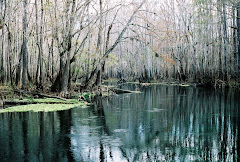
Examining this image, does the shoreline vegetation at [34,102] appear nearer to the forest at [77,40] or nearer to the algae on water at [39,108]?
the algae on water at [39,108]

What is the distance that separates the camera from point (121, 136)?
659cm

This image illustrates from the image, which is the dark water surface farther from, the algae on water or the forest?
the forest

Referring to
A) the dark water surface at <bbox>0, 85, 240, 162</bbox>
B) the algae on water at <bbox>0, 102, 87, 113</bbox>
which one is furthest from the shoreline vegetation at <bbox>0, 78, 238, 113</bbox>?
the dark water surface at <bbox>0, 85, 240, 162</bbox>

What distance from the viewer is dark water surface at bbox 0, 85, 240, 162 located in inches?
205

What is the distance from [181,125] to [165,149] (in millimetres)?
2469

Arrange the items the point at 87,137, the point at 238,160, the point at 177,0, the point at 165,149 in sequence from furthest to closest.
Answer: the point at 177,0, the point at 87,137, the point at 165,149, the point at 238,160

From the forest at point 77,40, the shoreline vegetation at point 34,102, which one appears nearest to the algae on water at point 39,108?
the shoreline vegetation at point 34,102

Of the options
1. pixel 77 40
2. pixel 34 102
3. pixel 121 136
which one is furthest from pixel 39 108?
pixel 77 40

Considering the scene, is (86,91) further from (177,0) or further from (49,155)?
(177,0)

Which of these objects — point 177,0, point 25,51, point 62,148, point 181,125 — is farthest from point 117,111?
point 177,0

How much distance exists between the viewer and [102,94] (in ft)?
53.4

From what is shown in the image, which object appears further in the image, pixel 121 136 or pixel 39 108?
pixel 39 108

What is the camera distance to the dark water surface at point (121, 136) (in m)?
5.20

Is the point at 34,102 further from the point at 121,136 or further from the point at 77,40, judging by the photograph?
the point at 77,40
